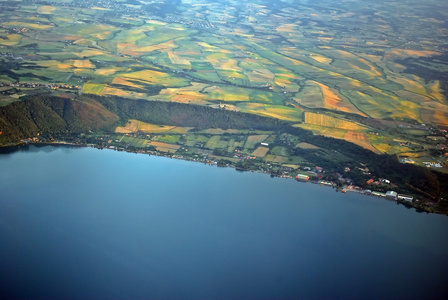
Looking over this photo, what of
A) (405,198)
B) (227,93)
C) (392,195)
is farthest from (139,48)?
(405,198)

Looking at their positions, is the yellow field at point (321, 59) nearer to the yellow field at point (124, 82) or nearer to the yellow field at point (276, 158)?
the yellow field at point (124, 82)

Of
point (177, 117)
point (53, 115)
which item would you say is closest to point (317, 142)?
point (177, 117)

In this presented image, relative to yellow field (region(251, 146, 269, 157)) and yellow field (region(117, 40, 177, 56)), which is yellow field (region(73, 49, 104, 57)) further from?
yellow field (region(251, 146, 269, 157))

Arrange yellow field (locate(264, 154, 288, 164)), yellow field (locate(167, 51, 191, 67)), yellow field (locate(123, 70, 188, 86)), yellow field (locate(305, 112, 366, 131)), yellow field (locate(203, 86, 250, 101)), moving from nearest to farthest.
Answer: yellow field (locate(264, 154, 288, 164)) < yellow field (locate(305, 112, 366, 131)) < yellow field (locate(203, 86, 250, 101)) < yellow field (locate(123, 70, 188, 86)) < yellow field (locate(167, 51, 191, 67))


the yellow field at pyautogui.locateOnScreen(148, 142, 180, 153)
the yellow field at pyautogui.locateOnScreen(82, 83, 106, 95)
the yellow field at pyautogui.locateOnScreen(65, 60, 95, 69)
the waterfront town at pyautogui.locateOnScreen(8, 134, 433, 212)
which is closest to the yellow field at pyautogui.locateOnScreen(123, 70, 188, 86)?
the yellow field at pyautogui.locateOnScreen(82, 83, 106, 95)

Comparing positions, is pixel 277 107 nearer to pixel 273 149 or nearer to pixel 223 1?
pixel 273 149
